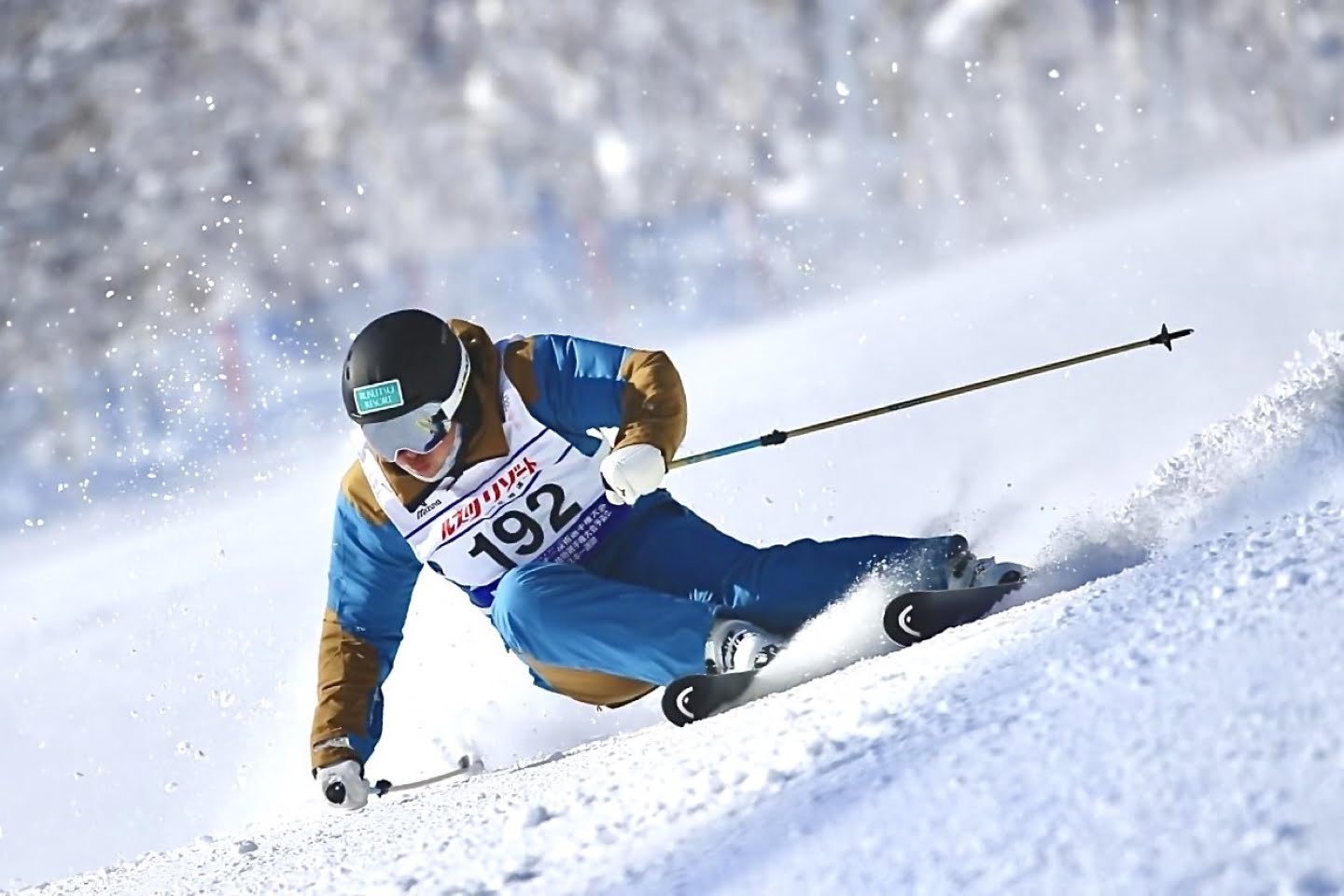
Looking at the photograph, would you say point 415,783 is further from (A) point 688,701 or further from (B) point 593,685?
(A) point 688,701

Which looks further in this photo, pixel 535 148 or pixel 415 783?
pixel 535 148

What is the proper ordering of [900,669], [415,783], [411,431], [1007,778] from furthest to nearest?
[415,783]
[411,431]
[900,669]
[1007,778]

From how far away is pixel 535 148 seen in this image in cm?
1608

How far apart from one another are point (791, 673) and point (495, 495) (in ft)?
2.48

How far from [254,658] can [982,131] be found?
11.1 metres

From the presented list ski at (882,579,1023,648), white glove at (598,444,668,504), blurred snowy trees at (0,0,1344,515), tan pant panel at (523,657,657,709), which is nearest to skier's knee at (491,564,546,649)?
tan pant panel at (523,657,657,709)

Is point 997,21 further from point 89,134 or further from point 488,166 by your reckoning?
point 89,134

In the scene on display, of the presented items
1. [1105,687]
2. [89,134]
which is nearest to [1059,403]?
[1105,687]

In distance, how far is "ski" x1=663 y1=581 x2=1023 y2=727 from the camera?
95.7 inches

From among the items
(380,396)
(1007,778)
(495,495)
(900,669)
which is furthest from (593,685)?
(1007,778)

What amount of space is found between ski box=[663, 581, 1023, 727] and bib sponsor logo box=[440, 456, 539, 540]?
63 centimetres

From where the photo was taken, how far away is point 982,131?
597 inches

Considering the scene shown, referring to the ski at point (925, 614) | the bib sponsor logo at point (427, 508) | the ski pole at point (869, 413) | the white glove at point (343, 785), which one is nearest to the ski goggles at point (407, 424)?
the bib sponsor logo at point (427, 508)

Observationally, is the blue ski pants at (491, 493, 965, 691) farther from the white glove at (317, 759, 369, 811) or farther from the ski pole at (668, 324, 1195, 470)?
the white glove at (317, 759, 369, 811)
